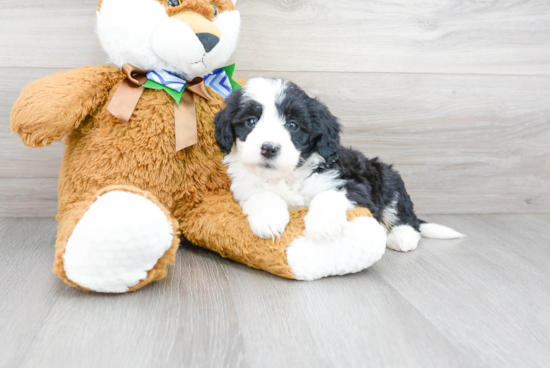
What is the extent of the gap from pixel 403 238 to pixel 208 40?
1038 mm

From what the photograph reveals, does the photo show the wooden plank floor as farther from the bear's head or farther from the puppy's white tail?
the bear's head

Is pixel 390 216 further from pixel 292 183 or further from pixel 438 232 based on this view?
pixel 292 183

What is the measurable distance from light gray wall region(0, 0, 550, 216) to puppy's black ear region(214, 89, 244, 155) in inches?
24.0

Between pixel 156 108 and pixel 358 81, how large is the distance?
1.02m

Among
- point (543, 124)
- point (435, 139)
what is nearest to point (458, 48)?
point (435, 139)

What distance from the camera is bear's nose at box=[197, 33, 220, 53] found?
1.44 metres

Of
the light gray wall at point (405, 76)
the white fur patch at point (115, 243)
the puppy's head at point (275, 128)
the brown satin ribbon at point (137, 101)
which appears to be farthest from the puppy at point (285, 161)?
the light gray wall at point (405, 76)

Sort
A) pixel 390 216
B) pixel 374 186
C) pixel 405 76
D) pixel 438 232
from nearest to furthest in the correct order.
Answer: pixel 374 186
pixel 390 216
pixel 438 232
pixel 405 76

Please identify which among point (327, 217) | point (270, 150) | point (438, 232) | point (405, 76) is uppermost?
point (405, 76)

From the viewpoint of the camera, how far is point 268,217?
137 centimetres

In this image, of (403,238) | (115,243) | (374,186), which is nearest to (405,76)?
(374,186)

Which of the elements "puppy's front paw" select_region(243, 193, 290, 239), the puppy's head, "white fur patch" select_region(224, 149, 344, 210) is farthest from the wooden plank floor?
the puppy's head

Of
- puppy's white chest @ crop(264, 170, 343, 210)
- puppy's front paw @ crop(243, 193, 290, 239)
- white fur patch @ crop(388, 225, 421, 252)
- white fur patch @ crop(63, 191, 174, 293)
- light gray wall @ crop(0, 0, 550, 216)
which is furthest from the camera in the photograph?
light gray wall @ crop(0, 0, 550, 216)

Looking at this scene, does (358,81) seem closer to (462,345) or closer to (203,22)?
(203,22)
